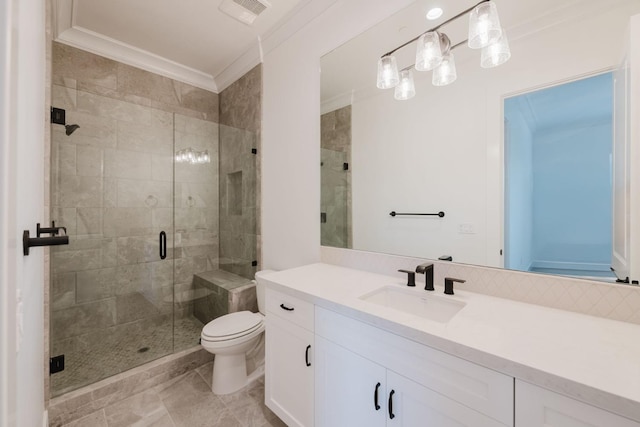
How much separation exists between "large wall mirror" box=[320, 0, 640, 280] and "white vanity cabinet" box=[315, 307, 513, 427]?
2.01 ft

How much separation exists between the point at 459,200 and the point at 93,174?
275 cm

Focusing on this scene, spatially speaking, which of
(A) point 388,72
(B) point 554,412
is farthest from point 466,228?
(A) point 388,72

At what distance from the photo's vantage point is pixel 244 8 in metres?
1.97

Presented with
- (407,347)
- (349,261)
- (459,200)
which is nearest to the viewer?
(407,347)

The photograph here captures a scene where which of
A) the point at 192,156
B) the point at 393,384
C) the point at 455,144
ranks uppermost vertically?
the point at 192,156

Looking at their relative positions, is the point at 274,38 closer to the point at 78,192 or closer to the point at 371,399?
the point at 78,192

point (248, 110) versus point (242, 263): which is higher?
point (248, 110)

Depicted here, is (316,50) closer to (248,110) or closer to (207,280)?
(248,110)

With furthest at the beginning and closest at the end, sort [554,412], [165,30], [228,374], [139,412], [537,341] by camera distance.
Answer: [165,30], [228,374], [139,412], [537,341], [554,412]

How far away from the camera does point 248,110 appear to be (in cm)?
262

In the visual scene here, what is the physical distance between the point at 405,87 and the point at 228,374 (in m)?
2.22

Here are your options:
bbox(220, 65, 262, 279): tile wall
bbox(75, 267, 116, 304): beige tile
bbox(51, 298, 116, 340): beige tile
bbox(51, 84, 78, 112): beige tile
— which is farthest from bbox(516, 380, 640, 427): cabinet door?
bbox(51, 84, 78, 112): beige tile

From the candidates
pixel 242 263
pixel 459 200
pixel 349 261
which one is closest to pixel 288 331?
pixel 349 261

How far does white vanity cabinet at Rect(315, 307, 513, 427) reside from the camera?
2.47ft
